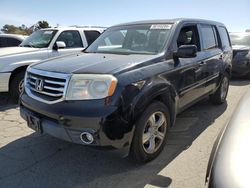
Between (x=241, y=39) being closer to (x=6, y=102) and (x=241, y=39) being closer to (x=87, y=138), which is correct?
(x=6, y=102)

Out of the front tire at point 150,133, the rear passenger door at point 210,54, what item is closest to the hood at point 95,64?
the front tire at point 150,133

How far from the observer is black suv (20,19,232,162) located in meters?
3.03

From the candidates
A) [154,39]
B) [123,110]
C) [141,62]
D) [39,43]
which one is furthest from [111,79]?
[39,43]

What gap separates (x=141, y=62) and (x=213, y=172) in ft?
6.44

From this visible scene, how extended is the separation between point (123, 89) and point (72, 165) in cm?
127

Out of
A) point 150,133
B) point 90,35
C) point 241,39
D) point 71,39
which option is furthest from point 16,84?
point 241,39

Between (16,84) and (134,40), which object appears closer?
(134,40)

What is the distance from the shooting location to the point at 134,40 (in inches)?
175

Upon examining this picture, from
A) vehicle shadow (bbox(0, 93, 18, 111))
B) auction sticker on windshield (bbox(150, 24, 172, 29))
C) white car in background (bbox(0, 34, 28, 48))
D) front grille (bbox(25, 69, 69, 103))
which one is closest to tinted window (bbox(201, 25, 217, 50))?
auction sticker on windshield (bbox(150, 24, 172, 29))

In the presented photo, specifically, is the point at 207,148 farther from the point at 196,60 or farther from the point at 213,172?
the point at 213,172

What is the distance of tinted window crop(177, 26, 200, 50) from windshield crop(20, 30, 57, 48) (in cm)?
384

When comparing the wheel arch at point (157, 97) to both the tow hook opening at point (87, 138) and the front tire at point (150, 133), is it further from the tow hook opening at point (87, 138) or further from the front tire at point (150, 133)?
the tow hook opening at point (87, 138)

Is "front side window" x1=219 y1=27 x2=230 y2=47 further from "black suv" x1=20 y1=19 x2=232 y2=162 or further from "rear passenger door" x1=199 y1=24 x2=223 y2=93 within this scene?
"black suv" x1=20 y1=19 x2=232 y2=162

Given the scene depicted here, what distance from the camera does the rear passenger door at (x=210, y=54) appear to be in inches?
201
